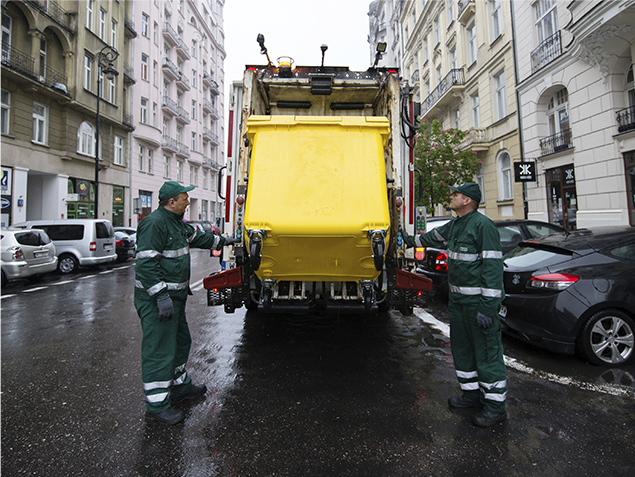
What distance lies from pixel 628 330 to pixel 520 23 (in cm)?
1572

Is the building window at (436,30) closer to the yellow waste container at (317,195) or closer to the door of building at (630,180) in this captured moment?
the door of building at (630,180)

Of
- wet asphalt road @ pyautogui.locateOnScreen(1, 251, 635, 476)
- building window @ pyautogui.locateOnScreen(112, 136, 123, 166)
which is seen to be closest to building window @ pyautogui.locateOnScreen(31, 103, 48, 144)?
building window @ pyautogui.locateOnScreen(112, 136, 123, 166)

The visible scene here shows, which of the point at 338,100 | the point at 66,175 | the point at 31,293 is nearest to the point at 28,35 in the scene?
the point at 66,175

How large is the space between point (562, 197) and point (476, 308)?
42.8ft

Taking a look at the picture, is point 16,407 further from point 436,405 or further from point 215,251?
point 436,405

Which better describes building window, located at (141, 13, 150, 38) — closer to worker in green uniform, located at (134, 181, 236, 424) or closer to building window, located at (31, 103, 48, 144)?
building window, located at (31, 103, 48, 144)

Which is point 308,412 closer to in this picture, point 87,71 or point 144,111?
point 87,71

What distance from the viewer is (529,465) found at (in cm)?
228

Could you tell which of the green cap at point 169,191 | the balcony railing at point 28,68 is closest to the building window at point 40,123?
the balcony railing at point 28,68

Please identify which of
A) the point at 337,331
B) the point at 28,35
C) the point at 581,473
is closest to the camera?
the point at 581,473

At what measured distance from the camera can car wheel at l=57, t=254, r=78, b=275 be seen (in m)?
11.7

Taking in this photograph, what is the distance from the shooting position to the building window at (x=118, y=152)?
2438 centimetres

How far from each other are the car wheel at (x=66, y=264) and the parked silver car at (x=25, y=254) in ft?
4.76

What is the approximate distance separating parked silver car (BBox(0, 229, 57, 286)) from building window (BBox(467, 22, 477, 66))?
2083 centimetres
